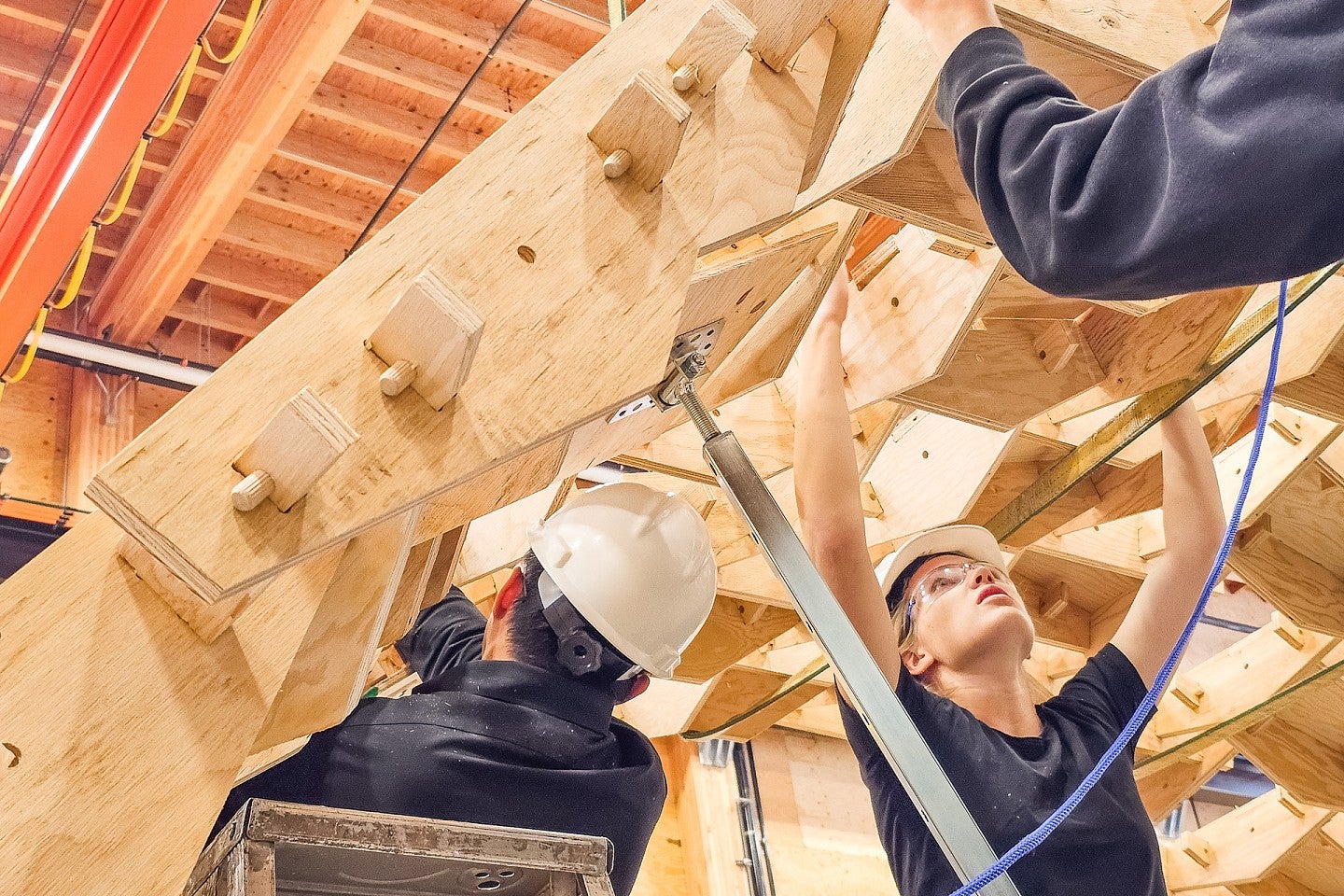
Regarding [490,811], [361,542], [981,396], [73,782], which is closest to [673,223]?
[361,542]

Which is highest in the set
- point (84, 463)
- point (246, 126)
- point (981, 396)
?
point (246, 126)

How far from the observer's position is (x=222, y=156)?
560cm

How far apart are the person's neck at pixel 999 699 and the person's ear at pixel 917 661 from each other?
0.10 m

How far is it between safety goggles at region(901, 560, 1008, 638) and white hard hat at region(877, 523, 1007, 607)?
79mm

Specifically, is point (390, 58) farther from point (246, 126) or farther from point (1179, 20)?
point (1179, 20)

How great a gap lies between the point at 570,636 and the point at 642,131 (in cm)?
120

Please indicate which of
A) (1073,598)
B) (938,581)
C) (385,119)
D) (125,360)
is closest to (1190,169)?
(938,581)

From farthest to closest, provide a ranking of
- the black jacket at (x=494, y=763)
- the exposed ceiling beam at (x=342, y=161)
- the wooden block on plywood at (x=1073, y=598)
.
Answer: the exposed ceiling beam at (x=342, y=161), the wooden block on plywood at (x=1073, y=598), the black jacket at (x=494, y=763)

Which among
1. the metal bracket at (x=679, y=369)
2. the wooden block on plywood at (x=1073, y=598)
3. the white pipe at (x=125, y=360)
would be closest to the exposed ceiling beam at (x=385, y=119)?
the white pipe at (x=125, y=360)

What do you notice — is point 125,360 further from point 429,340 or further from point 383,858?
point 429,340

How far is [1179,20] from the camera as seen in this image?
234cm

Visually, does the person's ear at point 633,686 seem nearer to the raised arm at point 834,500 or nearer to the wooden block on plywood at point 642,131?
the raised arm at point 834,500

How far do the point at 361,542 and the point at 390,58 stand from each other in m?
4.95

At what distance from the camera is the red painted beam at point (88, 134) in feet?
10.7
